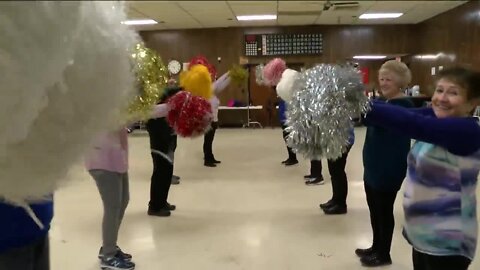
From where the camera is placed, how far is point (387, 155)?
2596 millimetres

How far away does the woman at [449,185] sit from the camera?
1586mm

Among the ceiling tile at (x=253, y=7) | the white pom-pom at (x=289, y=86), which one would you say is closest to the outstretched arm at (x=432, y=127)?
the white pom-pom at (x=289, y=86)

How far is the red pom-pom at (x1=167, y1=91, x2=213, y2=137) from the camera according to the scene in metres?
2.73

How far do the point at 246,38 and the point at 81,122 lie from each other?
37.6 feet

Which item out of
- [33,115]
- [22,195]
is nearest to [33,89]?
[33,115]

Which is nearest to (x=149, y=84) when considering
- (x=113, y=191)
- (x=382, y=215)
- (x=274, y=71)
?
(x=113, y=191)

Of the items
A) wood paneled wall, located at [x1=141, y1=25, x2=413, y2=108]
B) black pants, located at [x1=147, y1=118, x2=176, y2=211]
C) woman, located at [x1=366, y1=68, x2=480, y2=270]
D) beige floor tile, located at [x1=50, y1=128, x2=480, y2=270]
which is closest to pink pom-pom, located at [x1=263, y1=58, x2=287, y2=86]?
beige floor tile, located at [x1=50, y1=128, x2=480, y2=270]

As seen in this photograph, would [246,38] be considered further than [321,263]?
Yes

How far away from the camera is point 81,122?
889 millimetres

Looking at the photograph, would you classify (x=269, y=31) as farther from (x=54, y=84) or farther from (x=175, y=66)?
(x=54, y=84)

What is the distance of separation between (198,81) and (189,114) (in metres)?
0.47

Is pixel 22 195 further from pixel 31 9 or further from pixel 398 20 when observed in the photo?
pixel 398 20

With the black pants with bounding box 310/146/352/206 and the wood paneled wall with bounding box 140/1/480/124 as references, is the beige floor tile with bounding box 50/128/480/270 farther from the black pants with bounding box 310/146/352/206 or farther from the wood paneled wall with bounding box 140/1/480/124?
the wood paneled wall with bounding box 140/1/480/124

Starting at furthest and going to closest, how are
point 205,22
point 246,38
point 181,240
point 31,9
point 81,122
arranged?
point 246,38 → point 205,22 → point 181,240 → point 81,122 → point 31,9
